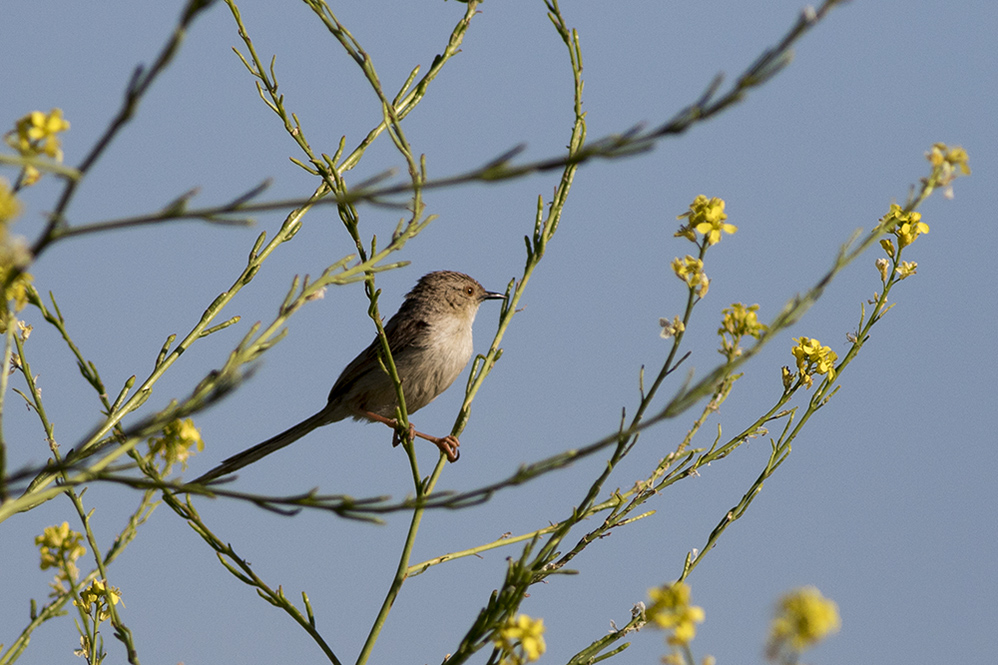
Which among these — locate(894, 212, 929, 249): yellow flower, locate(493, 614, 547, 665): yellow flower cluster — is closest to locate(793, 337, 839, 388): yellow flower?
locate(894, 212, 929, 249): yellow flower

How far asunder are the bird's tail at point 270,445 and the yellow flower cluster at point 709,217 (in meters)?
3.26

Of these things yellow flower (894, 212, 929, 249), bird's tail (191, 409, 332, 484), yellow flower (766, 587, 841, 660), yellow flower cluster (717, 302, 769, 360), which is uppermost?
bird's tail (191, 409, 332, 484)

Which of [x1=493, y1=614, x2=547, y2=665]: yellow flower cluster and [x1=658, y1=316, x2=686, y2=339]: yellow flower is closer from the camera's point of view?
[x1=493, y1=614, x2=547, y2=665]: yellow flower cluster

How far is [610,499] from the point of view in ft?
11.3

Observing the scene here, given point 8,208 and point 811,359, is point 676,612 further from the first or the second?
point 811,359

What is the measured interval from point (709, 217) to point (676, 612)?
136cm

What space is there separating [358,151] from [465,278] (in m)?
3.78

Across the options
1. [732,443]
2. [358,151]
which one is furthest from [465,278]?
[732,443]

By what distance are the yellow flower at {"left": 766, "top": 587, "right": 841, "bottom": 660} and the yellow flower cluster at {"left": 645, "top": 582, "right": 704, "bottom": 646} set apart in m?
0.22

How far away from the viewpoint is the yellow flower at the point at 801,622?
1.56m

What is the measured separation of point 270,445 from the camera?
6195 mm

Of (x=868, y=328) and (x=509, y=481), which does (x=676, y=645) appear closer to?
(x=509, y=481)

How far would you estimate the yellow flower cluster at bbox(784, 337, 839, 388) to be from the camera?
3.68m

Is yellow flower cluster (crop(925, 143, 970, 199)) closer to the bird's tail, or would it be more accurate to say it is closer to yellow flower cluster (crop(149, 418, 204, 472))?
yellow flower cluster (crop(149, 418, 204, 472))
